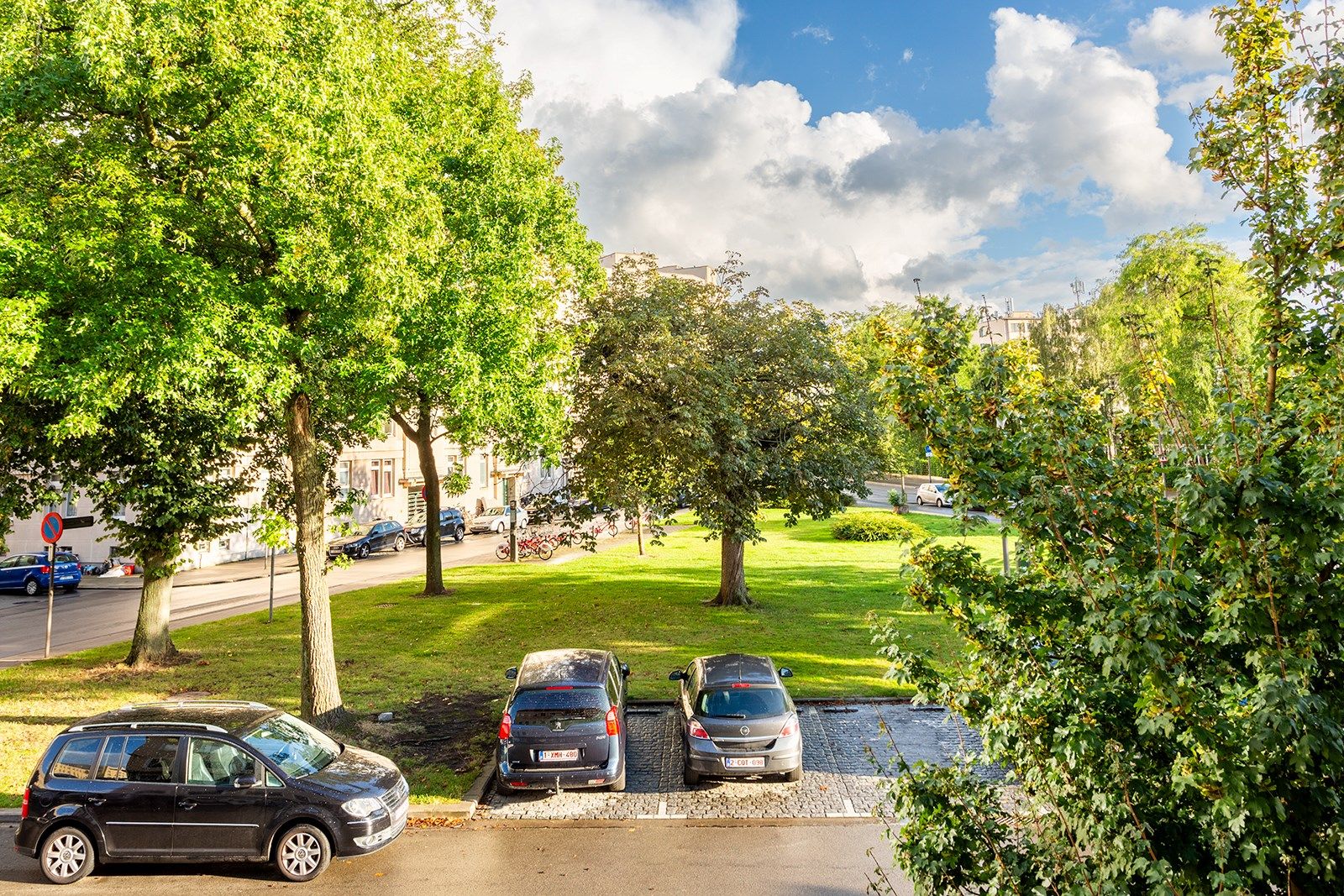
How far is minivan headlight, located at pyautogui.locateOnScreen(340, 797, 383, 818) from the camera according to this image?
9812 mm

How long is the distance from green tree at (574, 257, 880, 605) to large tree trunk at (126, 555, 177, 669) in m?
10.1

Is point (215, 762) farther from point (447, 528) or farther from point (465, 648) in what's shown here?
point (447, 528)

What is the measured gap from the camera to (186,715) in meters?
10.6

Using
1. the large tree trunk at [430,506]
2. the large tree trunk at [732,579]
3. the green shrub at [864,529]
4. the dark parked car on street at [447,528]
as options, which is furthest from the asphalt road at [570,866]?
the green shrub at [864,529]

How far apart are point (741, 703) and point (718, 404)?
405 inches

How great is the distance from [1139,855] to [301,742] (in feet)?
32.2

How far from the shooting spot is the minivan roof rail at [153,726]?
399 inches

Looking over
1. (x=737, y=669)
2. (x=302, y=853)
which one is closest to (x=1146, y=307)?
(x=737, y=669)

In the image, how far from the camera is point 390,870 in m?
9.88

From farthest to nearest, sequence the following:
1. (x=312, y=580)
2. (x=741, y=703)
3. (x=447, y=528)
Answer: (x=447, y=528), (x=312, y=580), (x=741, y=703)

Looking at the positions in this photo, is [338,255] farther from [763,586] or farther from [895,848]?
[763,586]

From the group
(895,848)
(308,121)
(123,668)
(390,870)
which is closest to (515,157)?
(308,121)

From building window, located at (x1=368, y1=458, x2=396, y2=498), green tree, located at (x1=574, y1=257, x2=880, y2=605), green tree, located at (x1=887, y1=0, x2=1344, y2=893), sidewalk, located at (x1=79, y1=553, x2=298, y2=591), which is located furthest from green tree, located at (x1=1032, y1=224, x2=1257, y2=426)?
building window, located at (x1=368, y1=458, x2=396, y2=498)

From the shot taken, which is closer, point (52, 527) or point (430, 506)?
point (52, 527)
